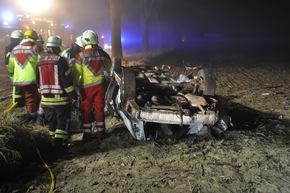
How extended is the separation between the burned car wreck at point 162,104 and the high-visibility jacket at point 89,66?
17.2 inches

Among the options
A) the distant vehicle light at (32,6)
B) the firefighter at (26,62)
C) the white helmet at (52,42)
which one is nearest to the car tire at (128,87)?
the white helmet at (52,42)

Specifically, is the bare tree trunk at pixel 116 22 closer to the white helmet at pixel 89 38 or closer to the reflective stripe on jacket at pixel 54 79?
the white helmet at pixel 89 38

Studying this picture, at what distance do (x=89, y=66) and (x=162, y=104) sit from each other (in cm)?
140

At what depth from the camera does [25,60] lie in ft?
16.1

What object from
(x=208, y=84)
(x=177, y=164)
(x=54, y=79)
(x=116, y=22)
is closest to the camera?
(x=177, y=164)

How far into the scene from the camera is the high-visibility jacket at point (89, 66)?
4.28 metres

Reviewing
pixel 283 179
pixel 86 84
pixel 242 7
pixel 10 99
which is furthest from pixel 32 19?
pixel 242 7

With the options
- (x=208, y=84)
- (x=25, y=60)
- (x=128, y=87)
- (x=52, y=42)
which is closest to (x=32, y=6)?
(x=25, y=60)

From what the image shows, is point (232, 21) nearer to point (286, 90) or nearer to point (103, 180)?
point (286, 90)

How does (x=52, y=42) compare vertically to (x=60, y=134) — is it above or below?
above

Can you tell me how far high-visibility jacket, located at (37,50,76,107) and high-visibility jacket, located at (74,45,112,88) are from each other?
0.23 meters

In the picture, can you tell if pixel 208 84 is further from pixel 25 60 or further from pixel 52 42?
pixel 25 60

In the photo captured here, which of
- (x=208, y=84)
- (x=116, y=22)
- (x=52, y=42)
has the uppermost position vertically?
(x=116, y=22)

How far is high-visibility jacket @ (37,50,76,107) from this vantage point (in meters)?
4.04
